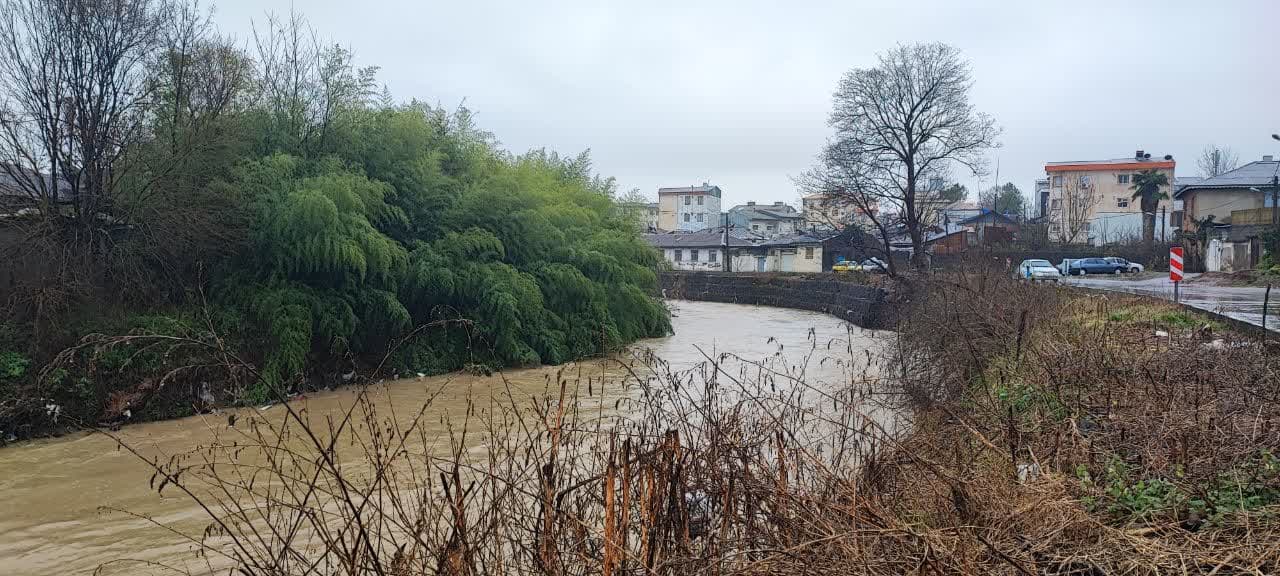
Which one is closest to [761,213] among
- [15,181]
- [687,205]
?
[687,205]

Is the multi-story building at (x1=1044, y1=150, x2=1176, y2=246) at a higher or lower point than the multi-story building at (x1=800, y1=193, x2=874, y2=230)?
higher

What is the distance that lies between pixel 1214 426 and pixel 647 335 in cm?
1590

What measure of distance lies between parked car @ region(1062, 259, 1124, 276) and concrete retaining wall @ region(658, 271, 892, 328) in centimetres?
1137

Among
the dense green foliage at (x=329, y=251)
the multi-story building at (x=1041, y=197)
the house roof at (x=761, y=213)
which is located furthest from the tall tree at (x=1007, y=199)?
the dense green foliage at (x=329, y=251)

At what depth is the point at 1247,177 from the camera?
32844 mm

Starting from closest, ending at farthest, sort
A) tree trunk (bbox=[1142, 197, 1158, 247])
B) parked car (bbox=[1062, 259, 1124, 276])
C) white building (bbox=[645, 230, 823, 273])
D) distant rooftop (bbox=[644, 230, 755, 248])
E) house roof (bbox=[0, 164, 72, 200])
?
house roof (bbox=[0, 164, 72, 200])
parked car (bbox=[1062, 259, 1124, 276])
tree trunk (bbox=[1142, 197, 1158, 247])
white building (bbox=[645, 230, 823, 273])
distant rooftop (bbox=[644, 230, 755, 248])

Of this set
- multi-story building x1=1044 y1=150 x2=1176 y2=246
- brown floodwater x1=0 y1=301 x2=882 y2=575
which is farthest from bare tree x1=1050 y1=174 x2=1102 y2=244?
brown floodwater x1=0 y1=301 x2=882 y2=575

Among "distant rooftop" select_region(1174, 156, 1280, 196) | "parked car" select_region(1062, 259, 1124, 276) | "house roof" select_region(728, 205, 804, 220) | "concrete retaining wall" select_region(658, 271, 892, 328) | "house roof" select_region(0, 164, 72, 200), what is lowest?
"concrete retaining wall" select_region(658, 271, 892, 328)

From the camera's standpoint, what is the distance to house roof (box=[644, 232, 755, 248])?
4675 centimetres

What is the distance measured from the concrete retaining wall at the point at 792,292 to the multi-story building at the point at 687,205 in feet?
117

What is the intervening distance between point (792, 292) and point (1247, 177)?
18922mm

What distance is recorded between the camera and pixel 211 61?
13328 millimetres

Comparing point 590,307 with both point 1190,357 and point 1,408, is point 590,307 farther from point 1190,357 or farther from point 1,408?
point 1190,357

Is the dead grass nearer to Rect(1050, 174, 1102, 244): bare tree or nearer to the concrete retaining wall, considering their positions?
the concrete retaining wall
